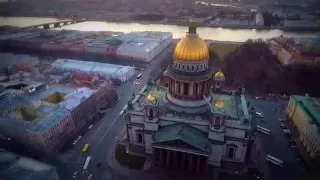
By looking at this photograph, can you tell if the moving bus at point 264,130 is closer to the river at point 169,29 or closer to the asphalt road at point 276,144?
the asphalt road at point 276,144

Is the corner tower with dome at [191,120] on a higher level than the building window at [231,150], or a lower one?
higher

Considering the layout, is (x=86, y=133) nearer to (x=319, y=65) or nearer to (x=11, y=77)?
(x=11, y=77)

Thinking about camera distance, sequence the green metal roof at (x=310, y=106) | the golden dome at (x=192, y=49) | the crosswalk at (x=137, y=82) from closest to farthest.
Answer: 1. the golden dome at (x=192, y=49)
2. the green metal roof at (x=310, y=106)
3. the crosswalk at (x=137, y=82)

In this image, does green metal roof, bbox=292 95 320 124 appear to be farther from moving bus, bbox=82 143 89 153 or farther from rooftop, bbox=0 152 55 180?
rooftop, bbox=0 152 55 180

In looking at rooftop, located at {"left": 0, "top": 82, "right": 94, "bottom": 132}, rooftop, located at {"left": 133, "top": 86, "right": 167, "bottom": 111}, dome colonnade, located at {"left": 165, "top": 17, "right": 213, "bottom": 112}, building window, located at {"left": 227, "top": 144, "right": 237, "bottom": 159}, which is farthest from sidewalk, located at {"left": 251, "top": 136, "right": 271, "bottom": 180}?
rooftop, located at {"left": 0, "top": 82, "right": 94, "bottom": 132}

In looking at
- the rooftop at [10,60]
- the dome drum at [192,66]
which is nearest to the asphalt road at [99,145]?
the dome drum at [192,66]

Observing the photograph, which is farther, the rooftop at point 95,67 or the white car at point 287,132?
the rooftop at point 95,67

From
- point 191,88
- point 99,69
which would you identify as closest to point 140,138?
point 191,88
